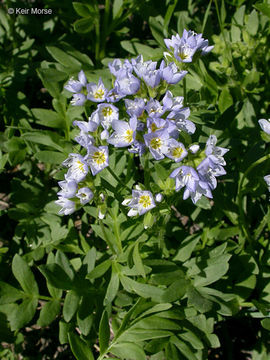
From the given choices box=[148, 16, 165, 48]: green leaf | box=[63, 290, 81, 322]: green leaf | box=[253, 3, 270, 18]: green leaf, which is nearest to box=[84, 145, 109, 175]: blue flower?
box=[63, 290, 81, 322]: green leaf

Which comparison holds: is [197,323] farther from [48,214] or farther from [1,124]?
[1,124]

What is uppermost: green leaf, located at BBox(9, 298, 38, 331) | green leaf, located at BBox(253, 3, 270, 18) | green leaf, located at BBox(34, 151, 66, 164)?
green leaf, located at BBox(253, 3, 270, 18)

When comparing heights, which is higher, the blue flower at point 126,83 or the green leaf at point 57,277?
the blue flower at point 126,83

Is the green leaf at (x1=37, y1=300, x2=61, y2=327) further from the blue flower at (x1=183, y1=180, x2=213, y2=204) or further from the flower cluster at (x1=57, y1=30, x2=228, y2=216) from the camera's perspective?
the blue flower at (x1=183, y1=180, x2=213, y2=204)

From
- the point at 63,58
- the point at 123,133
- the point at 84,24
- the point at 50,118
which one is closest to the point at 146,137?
the point at 123,133

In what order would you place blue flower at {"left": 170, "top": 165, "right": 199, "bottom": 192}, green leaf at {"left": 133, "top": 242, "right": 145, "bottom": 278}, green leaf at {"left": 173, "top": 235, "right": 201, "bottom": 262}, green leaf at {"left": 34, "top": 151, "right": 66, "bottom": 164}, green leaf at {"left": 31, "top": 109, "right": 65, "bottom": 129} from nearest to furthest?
1. blue flower at {"left": 170, "top": 165, "right": 199, "bottom": 192}
2. green leaf at {"left": 133, "top": 242, "right": 145, "bottom": 278}
3. green leaf at {"left": 173, "top": 235, "right": 201, "bottom": 262}
4. green leaf at {"left": 34, "top": 151, "right": 66, "bottom": 164}
5. green leaf at {"left": 31, "top": 109, "right": 65, "bottom": 129}

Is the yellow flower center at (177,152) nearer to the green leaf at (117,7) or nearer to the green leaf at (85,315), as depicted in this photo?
the green leaf at (85,315)

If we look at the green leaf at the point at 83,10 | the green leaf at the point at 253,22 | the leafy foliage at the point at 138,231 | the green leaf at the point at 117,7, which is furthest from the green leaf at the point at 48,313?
the green leaf at the point at 253,22

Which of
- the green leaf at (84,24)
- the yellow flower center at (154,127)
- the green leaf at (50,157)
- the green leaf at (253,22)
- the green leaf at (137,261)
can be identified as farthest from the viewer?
the green leaf at (253,22)
